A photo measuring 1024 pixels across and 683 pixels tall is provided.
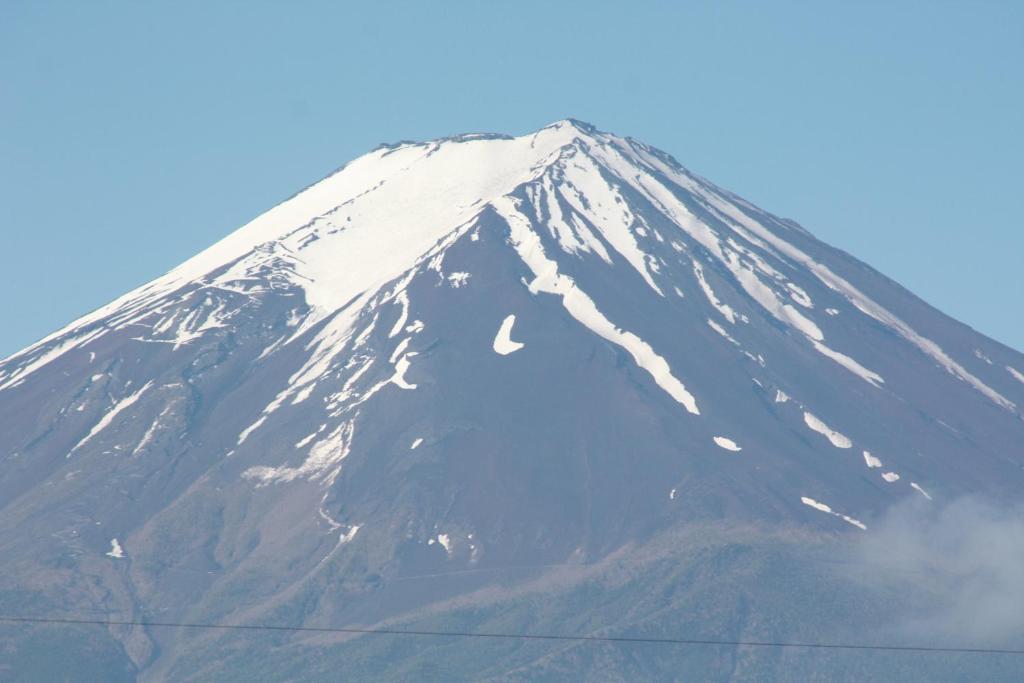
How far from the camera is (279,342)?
19012cm

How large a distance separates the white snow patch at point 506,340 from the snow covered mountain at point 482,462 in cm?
32

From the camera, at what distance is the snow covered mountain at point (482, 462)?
154m

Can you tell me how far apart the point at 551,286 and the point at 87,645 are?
58.9 m

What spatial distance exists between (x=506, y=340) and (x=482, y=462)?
1911cm

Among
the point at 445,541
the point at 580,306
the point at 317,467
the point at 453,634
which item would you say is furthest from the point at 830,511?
the point at 317,467

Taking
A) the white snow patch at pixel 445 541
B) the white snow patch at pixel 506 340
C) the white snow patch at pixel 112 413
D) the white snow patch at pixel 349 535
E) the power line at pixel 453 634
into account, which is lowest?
the power line at pixel 453 634

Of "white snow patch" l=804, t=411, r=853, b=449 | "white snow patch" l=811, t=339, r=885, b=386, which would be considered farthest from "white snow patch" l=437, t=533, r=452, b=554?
"white snow patch" l=811, t=339, r=885, b=386

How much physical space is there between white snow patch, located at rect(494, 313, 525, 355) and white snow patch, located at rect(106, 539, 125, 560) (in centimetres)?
3904

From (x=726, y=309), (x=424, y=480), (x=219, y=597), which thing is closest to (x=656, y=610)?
(x=424, y=480)

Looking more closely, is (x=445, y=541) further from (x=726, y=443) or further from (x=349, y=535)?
(x=726, y=443)

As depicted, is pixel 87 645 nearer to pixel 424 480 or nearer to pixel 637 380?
pixel 424 480

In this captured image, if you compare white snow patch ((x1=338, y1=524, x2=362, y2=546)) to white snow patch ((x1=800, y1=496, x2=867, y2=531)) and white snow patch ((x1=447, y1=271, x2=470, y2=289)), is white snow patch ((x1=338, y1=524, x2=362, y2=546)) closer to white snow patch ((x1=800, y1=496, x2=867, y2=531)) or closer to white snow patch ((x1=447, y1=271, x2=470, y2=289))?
white snow patch ((x1=447, y1=271, x2=470, y2=289))

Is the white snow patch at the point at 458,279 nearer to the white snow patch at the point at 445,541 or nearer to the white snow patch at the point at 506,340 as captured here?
the white snow patch at the point at 506,340

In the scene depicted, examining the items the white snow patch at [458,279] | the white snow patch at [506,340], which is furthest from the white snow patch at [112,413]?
the white snow patch at [506,340]
